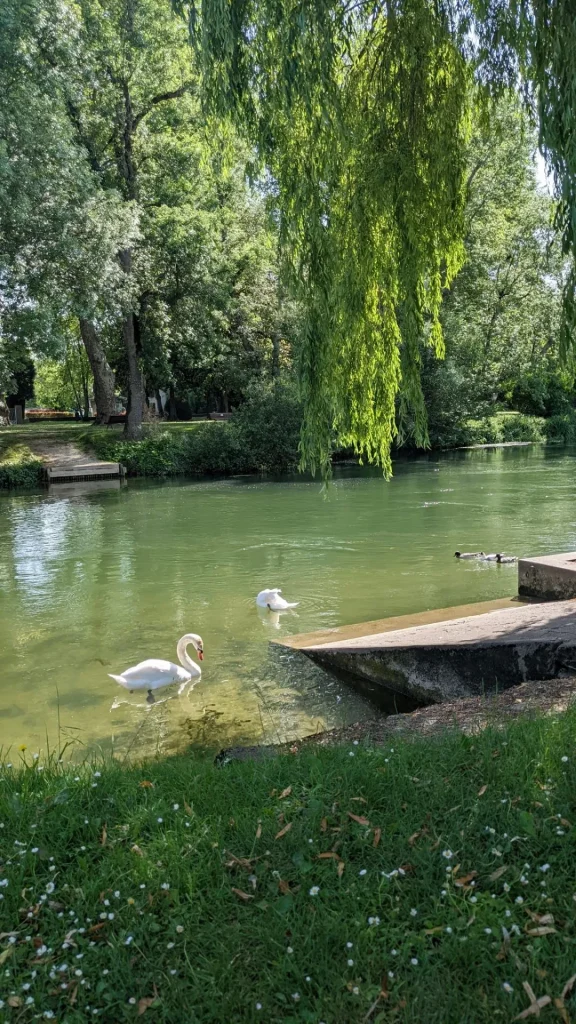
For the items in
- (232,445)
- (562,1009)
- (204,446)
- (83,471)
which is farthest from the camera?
(204,446)

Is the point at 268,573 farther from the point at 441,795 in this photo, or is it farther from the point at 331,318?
the point at 441,795

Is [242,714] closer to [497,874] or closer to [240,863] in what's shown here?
[240,863]

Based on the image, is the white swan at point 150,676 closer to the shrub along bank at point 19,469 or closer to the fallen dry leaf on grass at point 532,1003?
the fallen dry leaf on grass at point 532,1003

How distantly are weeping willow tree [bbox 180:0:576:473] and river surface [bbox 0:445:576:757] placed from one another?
2795mm

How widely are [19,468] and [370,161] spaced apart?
2869 cm

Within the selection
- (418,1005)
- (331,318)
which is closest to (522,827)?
(418,1005)

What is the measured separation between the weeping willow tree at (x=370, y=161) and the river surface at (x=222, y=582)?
110 inches

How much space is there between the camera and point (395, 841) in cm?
356

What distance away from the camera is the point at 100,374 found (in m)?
42.1

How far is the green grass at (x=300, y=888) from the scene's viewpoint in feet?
9.21

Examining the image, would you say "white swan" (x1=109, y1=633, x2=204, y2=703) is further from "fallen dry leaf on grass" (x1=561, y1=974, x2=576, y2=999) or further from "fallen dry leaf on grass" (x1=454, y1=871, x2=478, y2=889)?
"fallen dry leaf on grass" (x1=561, y1=974, x2=576, y2=999)

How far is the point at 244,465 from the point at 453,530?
18890 mm

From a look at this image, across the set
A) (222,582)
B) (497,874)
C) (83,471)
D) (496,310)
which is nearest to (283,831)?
(497,874)

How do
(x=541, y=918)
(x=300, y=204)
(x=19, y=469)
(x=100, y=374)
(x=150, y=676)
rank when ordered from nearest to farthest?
(x=541, y=918)
(x=300, y=204)
(x=150, y=676)
(x=19, y=469)
(x=100, y=374)
